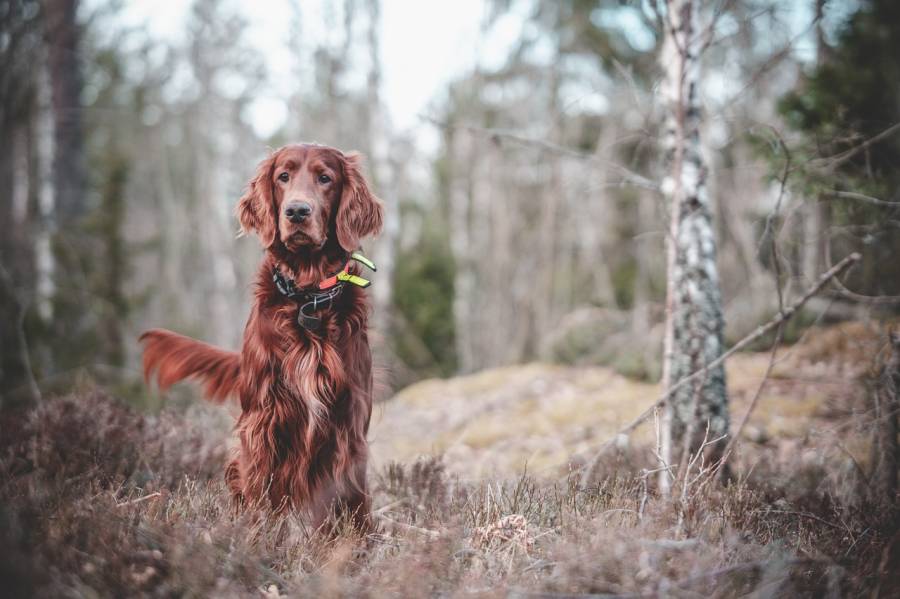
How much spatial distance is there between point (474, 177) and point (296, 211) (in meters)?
9.91

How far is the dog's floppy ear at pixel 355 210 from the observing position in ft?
10.0

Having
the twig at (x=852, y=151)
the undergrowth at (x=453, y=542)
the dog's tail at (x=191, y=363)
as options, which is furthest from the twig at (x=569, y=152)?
the dog's tail at (x=191, y=363)

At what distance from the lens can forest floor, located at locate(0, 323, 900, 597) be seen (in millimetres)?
1896

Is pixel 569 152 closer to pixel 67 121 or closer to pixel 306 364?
pixel 306 364

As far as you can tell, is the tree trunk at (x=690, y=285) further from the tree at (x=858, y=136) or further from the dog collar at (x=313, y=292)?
the dog collar at (x=313, y=292)

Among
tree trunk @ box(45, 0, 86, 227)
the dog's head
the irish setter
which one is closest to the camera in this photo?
the irish setter

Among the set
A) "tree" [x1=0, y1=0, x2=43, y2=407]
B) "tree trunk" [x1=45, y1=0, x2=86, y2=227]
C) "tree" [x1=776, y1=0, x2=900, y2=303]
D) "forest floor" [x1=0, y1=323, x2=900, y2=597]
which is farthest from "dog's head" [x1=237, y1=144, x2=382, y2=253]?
"tree trunk" [x1=45, y1=0, x2=86, y2=227]

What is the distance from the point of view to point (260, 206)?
3148 millimetres

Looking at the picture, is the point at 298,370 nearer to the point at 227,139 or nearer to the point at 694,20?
the point at 694,20

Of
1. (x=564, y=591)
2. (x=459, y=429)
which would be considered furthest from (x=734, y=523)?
(x=459, y=429)

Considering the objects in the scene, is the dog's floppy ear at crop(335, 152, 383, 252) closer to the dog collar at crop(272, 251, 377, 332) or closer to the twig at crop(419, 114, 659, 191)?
the dog collar at crop(272, 251, 377, 332)

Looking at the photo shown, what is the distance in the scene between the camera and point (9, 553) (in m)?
1.57

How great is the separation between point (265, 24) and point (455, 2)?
14.7 ft

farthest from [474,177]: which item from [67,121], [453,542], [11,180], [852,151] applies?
[453,542]
